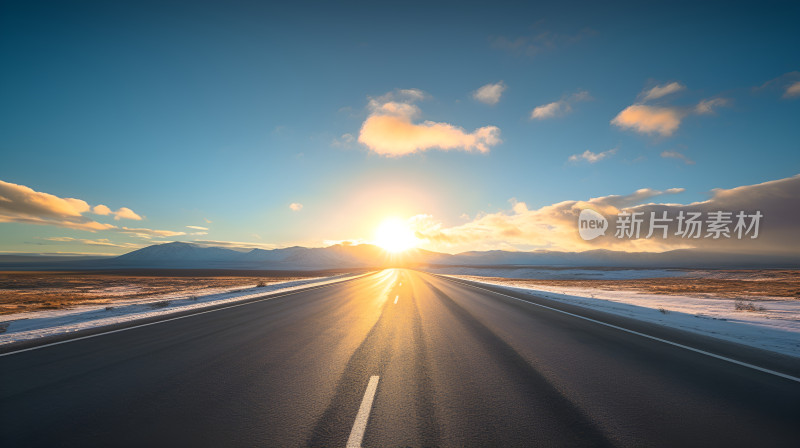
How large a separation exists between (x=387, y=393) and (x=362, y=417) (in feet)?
2.45

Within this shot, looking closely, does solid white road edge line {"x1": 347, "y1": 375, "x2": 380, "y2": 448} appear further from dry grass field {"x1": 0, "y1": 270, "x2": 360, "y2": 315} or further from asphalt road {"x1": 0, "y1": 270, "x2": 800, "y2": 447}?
dry grass field {"x1": 0, "y1": 270, "x2": 360, "y2": 315}

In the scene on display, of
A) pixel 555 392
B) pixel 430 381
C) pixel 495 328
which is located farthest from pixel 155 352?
pixel 495 328

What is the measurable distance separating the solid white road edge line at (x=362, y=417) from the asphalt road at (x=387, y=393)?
22 mm

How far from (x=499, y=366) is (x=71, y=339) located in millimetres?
9214

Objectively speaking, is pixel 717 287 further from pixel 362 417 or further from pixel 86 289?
pixel 86 289

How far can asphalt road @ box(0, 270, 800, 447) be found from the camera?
306 centimetres

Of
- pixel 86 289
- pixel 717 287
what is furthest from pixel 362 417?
pixel 86 289

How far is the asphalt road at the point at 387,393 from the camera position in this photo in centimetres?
306

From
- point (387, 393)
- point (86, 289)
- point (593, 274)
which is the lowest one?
point (593, 274)

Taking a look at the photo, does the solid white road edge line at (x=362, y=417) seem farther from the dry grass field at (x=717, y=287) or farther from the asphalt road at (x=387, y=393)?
the dry grass field at (x=717, y=287)

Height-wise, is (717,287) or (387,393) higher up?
(387,393)

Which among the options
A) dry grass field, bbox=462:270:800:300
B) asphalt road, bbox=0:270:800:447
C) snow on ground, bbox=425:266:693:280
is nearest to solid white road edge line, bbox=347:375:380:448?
asphalt road, bbox=0:270:800:447

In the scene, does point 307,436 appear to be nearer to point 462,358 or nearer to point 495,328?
point 462,358

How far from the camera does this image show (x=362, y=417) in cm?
338
